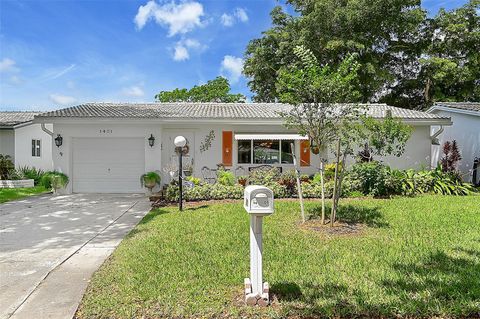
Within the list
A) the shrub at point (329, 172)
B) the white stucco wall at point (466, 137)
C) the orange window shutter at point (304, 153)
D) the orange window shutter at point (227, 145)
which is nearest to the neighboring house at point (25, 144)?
the orange window shutter at point (227, 145)

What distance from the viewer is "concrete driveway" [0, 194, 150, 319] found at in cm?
495

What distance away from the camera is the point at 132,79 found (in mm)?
23094

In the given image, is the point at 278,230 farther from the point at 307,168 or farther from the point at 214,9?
the point at 214,9

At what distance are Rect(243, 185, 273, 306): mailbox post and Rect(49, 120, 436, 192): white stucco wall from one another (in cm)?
1301

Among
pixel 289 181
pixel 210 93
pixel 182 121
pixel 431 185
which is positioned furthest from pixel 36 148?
pixel 210 93

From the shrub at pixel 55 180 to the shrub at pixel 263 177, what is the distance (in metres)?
9.39

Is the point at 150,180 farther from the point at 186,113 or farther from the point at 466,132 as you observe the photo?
the point at 466,132

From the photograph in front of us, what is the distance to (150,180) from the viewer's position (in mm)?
16281

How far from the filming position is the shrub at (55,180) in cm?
1636

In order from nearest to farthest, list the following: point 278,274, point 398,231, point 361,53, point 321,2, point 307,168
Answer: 1. point 278,274
2. point 398,231
3. point 307,168
4. point 321,2
5. point 361,53

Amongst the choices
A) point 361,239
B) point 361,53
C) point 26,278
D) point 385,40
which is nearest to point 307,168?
point 361,239

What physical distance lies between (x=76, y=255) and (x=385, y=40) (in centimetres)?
3233

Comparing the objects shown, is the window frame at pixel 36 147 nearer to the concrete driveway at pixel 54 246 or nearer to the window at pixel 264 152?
the concrete driveway at pixel 54 246

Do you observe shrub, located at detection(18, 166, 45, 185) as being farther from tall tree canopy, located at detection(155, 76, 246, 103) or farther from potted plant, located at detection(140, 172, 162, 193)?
tall tree canopy, located at detection(155, 76, 246, 103)
